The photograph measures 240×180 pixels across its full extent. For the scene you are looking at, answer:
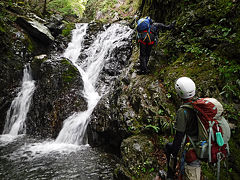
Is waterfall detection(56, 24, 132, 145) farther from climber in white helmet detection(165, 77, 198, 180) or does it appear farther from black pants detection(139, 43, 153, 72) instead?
climber in white helmet detection(165, 77, 198, 180)

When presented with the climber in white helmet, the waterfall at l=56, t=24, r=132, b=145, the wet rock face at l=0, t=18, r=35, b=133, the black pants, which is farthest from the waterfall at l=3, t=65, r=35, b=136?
the climber in white helmet

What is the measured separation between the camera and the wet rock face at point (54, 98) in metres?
9.44

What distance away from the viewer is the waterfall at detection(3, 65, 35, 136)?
10.3 m

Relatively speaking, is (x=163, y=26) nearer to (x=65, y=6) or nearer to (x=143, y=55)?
(x=143, y=55)

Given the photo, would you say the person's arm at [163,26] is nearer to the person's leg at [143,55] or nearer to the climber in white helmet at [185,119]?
the person's leg at [143,55]

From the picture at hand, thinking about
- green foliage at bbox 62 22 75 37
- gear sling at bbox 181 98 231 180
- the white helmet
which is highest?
green foliage at bbox 62 22 75 37

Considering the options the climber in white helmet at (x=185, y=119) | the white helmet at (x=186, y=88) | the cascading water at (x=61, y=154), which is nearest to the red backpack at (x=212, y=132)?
the climber in white helmet at (x=185, y=119)

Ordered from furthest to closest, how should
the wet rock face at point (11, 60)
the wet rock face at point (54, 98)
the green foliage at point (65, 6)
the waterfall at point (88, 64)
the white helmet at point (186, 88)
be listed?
the green foliage at point (65, 6)
the wet rock face at point (11, 60)
the wet rock face at point (54, 98)
the waterfall at point (88, 64)
the white helmet at point (186, 88)

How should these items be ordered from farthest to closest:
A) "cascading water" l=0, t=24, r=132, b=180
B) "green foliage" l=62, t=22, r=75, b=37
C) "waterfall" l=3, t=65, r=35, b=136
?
"green foliage" l=62, t=22, r=75, b=37 → "waterfall" l=3, t=65, r=35, b=136 → "cascading water" l=0, t=24, r=132, b=180

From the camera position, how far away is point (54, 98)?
10016 millimetres

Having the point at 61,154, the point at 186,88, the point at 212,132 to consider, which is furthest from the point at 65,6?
the point at 212,132

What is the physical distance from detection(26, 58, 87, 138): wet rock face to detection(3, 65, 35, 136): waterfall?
0.53 metres

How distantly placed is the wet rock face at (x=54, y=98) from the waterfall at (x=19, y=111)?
533 millimetres

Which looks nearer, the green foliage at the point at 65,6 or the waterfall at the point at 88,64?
the waterfall at the point at 88,64
